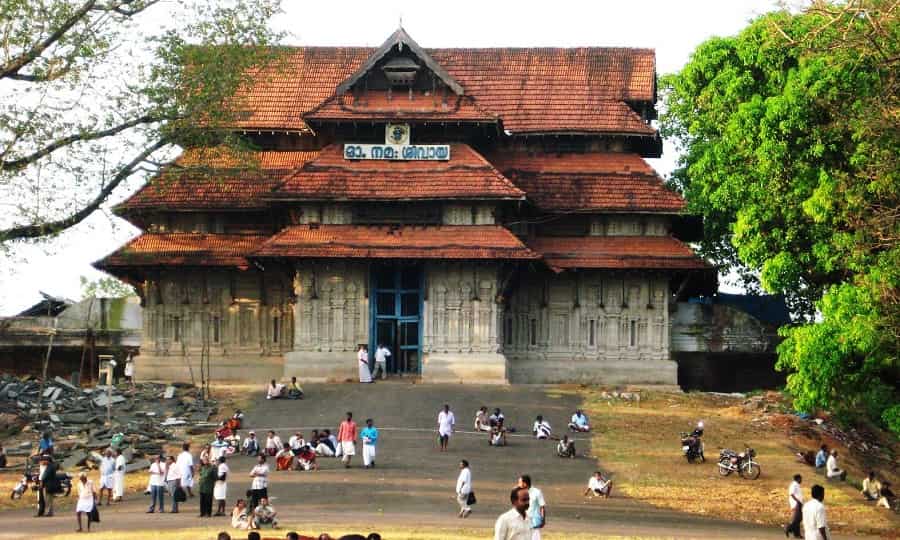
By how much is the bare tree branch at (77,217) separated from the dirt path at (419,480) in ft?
21.6

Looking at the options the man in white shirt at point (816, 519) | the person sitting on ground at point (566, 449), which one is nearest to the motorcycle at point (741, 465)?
the person sitting on ground at point (566, 449)

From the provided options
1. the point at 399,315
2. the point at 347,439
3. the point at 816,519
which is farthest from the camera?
the point at 399,315

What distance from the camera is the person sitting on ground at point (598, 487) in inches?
1465

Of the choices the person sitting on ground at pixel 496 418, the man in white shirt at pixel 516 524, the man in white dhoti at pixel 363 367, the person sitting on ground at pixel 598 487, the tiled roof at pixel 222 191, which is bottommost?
the person sitting on ground at pixel 598 487

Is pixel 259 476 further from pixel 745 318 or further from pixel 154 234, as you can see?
pixel 745 318

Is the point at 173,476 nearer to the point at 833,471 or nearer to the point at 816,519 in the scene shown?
the point at 816,519

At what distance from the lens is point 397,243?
175 ft

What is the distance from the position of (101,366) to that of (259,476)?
26.2m

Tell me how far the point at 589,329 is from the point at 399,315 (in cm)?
719

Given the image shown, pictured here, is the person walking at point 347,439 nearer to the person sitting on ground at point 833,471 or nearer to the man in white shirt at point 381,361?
the person sitting on ground at point 833,471

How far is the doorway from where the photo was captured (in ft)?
181

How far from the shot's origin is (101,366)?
191ft

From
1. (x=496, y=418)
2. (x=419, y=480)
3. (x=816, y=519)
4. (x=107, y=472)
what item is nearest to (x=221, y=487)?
(x=107, y=472)

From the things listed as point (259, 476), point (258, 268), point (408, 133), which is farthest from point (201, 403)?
point (259, 476)
